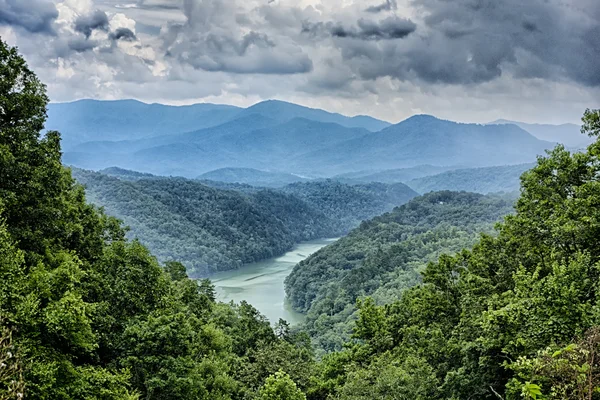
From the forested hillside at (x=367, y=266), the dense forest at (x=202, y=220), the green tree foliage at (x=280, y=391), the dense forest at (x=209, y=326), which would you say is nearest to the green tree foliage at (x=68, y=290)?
the dense forest at (x=209, y=326)

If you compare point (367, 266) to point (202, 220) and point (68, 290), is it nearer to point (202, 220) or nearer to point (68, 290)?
point (202, 220)

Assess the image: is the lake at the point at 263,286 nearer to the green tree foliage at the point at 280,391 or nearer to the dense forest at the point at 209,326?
the dense forest at the point at 209,326

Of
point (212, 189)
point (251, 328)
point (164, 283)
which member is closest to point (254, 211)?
point (212, 189)

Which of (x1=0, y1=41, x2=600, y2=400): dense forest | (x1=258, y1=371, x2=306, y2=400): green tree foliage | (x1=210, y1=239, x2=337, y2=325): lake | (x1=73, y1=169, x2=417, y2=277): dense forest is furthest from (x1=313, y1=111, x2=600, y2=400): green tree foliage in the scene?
(x1=73, y1=169, x2=417, y2=277): dense forest

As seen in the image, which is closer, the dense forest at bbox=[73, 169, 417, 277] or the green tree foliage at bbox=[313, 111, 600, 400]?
the green tree foliage at bbox=[313, 111, 600, 400]

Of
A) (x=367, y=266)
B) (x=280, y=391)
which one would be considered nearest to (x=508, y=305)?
(x=280, y=391)

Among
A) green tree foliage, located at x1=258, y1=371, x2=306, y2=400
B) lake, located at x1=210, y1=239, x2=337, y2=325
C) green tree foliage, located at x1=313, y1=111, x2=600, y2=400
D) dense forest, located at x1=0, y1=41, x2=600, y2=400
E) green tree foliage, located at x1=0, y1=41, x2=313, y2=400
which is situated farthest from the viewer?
lake, located at x1=210, y1=239, x2=337, y2=325

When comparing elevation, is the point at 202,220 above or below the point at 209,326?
above

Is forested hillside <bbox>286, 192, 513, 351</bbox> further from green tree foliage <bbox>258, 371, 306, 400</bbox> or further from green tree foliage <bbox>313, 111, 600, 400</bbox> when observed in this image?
green tree foliage <bbox>258, 371, 306, 400</bbox>
